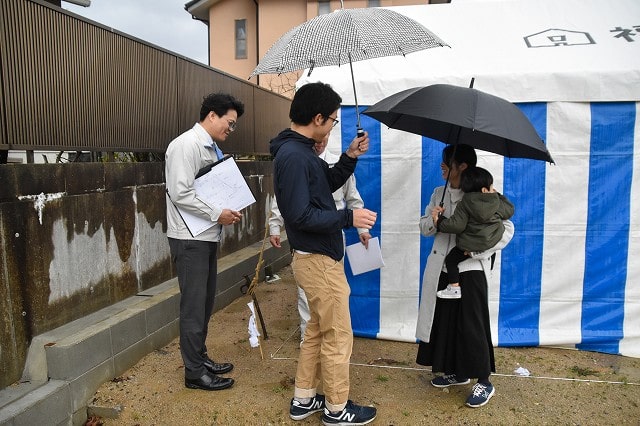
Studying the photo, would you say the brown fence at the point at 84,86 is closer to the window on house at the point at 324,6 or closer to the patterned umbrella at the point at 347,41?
the patterned umbrella at the point at 347,41

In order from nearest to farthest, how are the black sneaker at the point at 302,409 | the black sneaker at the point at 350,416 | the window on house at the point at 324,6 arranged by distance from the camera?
the black sneaker at the point at 350,416
the black sneaker at the point at 302,409
the window on house at the point at 324,6

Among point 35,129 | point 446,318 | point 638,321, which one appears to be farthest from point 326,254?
point 638,321

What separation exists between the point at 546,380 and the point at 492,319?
2.38ft

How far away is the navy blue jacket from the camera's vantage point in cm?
243

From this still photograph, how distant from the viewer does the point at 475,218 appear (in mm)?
2957

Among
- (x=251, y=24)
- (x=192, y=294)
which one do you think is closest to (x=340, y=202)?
(x=192, y=294)

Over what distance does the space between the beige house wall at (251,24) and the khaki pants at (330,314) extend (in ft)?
58.0

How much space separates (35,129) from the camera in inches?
120

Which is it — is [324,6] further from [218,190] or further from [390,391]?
[390,391]

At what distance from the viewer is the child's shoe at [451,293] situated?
121 inches

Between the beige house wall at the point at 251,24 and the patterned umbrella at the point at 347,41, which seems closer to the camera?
the patterned umbrella at the point at 347,41

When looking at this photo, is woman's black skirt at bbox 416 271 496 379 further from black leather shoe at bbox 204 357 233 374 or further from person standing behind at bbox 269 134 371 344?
black leather shoe at bbox 204 357 233 374

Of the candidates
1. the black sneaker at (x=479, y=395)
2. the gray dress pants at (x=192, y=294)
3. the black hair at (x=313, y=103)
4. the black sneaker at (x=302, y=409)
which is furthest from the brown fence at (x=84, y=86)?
the black sneaker at (x=479, y=395)

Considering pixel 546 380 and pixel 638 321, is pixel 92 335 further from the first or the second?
pixel 638 321
